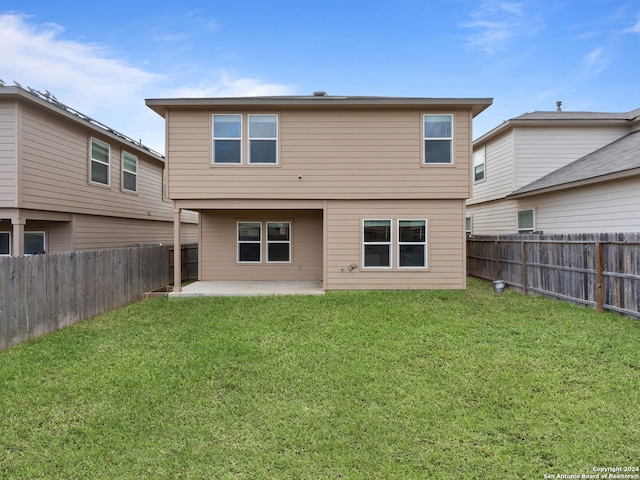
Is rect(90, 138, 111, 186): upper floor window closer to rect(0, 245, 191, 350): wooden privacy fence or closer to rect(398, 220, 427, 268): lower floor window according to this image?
rect(0, 245, 191, 350): wooden privacy fence

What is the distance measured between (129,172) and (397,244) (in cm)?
1076

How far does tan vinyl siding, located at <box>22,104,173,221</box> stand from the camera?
884 centimetres

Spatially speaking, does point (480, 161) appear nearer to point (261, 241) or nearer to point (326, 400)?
point (261, 241)

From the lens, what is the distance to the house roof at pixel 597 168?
876cm

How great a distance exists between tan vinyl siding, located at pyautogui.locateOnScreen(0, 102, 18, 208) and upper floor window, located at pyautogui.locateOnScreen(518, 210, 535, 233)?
51.1 ft

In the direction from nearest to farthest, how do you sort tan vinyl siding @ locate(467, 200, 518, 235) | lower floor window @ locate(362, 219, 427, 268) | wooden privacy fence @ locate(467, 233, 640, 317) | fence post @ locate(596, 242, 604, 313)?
1. wooden privacy fence @ locate(467, 233, 640, 317)
2. fence post @ locate(596, 242, 604, 313)
3. lower floor window @ locate(362, 219, 427, 268)
4. tan vinyl siding @ locate(467, 200, 518, 235)

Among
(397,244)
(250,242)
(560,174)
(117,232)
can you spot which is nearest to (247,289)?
(250,242)

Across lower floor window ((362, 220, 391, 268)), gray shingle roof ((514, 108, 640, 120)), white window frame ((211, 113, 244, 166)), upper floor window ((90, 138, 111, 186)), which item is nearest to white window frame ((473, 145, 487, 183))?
gray shingle roof ((514, 108, 640, 120))

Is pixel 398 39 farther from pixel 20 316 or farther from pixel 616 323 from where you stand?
pixel 20 316

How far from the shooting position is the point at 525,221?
1268 centimetres

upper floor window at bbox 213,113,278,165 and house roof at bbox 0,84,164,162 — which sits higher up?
house roof at bbox 0,84,164,162

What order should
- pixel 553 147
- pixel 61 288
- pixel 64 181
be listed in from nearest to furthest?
pixel 61 288, pixel 64 181, pixel 553 147

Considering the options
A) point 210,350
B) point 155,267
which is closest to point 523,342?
point 210,350

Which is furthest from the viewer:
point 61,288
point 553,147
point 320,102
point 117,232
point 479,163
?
point 479,163
